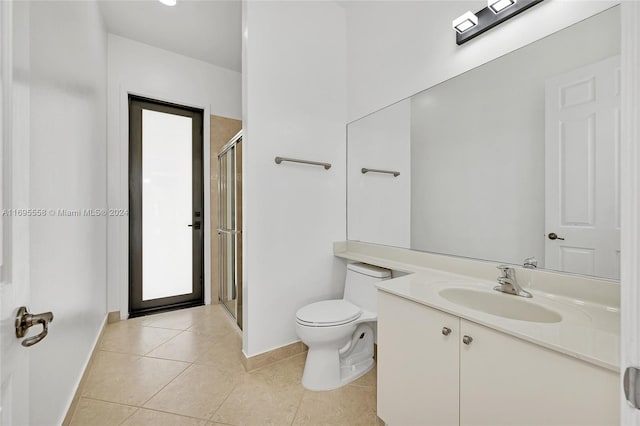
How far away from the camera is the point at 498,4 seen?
50.8 inches

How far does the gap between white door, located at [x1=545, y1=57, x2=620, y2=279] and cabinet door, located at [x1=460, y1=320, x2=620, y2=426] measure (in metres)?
0.51

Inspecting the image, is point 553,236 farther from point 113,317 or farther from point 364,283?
point 113,317

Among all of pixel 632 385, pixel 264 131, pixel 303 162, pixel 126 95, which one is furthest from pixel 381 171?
pixel 126 95

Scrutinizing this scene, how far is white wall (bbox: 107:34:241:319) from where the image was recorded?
2.66 metres

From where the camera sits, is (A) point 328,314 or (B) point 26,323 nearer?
(B) point 26,323

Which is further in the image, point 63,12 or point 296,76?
point 296,76

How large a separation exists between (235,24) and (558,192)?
112 inches

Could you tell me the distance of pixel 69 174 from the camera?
1450mm

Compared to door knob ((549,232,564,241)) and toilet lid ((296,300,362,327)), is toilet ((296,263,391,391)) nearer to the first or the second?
toilet lid ((296,300,362,327))

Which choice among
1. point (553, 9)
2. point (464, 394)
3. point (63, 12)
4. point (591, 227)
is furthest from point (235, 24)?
point (464, 394)

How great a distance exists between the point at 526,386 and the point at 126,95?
3.59 meters

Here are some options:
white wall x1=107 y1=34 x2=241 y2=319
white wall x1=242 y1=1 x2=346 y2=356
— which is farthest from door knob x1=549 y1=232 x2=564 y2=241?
white wall x1=107 y1=34 x2=241 y2=319

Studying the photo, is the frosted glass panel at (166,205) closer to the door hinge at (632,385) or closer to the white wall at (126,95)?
the white wall at (126,95)

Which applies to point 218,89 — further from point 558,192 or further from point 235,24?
point 558,192
